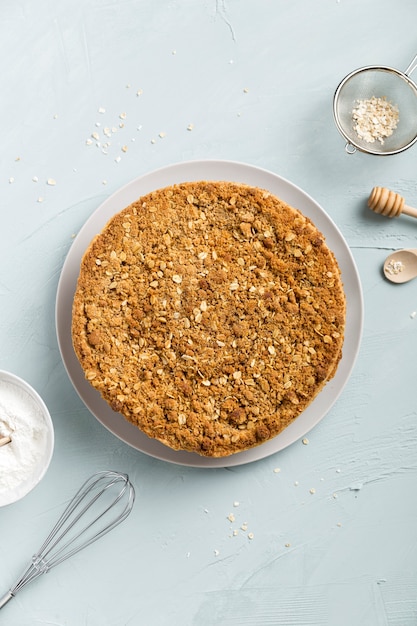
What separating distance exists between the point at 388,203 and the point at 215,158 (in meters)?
0.61

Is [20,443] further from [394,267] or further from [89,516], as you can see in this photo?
[394,267]

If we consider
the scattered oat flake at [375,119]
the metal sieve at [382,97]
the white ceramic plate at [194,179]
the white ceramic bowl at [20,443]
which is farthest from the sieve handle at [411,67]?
the white ceramic bowl at [20,443]

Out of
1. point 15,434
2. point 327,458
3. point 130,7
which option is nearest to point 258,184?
point 130,7

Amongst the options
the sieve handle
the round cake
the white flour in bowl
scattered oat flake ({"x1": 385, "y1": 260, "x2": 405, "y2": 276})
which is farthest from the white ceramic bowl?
the sieve handle

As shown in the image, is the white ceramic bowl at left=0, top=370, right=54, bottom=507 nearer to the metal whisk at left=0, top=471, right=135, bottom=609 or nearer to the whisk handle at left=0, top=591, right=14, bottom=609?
the metal whisk at left=0, top=471, right=135, bottom=609

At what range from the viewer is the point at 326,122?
232 cm

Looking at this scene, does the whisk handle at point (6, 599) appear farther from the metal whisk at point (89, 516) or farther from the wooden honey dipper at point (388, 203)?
the wooden honey dipper at point (388, 203)

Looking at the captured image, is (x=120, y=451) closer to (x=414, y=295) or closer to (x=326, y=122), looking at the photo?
(x=414, y=295)

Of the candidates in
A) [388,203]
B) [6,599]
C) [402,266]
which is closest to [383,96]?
[388,203]

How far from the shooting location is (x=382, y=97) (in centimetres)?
234

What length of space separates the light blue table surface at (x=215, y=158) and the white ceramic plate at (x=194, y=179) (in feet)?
0.34

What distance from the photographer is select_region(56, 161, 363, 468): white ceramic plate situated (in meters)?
2.15

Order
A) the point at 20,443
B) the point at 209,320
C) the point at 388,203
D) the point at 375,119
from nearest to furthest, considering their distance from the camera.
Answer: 1. the point at 209,320
2. the point at 20,443
3. the point at 388,203
4. the point at 375,119

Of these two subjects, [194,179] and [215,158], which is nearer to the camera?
[194,179]
